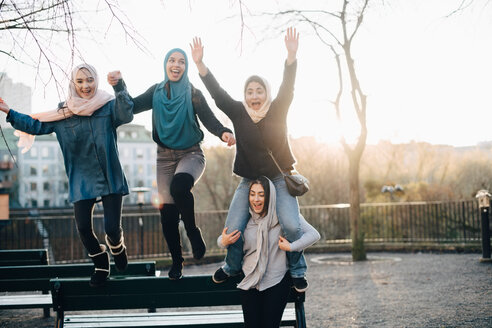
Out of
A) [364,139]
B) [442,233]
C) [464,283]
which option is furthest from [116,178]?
[442,233]

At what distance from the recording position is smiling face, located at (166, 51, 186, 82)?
4301 millimetres

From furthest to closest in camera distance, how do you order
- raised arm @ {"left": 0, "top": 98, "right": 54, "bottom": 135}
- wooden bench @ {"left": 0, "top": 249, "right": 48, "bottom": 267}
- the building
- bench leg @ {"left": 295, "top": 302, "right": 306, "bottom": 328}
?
the building
wooden bench @ {"left": 0, "top": 249, "right": 48, "bottom": 267}
raised arm @ {"left": 0, "top": 98, "right": 54, "bottom": 135}
bench leg @ {"left": 295, "top": 302, "right": 306, "bottom": 328}

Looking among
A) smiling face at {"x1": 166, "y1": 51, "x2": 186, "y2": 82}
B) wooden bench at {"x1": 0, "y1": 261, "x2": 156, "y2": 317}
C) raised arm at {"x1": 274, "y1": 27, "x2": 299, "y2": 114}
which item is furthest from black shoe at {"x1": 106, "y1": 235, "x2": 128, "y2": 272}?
raised arm at {"x1": 274, "y1": 27, "x2": 299, "y2": 114}

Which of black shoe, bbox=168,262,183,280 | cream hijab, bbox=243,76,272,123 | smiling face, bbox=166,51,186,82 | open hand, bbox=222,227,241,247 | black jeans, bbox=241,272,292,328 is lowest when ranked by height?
black jeans, bbox=241,272,292,328

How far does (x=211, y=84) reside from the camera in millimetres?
4219

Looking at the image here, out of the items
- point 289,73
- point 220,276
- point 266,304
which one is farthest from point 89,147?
point 266,304

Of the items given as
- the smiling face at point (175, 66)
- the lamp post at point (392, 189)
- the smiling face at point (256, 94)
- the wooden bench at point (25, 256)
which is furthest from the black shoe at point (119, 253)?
the lamp post at point (392, 189)

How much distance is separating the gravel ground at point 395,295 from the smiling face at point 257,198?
12.3ft

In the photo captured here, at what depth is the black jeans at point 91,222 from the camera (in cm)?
409

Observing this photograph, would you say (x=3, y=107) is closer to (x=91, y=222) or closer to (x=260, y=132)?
(x=91, y=222)

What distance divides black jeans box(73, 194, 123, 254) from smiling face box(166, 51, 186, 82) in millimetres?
1134

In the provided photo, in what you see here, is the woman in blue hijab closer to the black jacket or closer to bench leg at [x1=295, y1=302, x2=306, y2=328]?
the black jacket

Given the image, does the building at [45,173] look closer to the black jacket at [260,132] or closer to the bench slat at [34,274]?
the bench slat at [34,274]

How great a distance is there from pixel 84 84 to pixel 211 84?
3.48 ft
